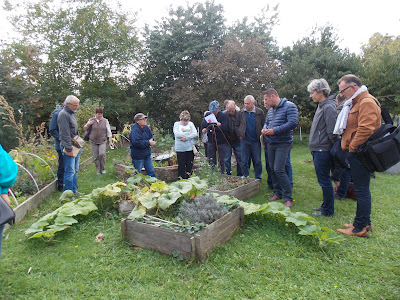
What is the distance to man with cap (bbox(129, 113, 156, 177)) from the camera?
5.16 meters

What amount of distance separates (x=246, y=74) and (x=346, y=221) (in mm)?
8183

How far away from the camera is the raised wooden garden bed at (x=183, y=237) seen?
2.72 meters

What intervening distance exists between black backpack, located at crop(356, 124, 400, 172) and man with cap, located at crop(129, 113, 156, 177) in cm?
348

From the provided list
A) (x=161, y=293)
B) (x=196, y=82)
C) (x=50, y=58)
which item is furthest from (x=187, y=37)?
(x=161, y=293)

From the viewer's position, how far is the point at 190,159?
5.54m

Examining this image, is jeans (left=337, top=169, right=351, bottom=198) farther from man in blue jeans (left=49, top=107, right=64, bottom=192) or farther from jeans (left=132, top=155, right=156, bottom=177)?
man in blue jeans (left=49, top=107, right=64, bottom=192)

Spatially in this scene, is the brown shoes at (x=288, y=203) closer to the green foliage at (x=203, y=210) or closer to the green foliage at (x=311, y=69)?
the green foliage at (x=203, y=210)

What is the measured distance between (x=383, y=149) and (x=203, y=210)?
6.50ft

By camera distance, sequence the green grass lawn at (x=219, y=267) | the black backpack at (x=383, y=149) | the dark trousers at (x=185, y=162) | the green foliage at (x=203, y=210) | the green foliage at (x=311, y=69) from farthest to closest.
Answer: the green foliage at (x=311, y=69)
the dark trousers at (x=185, y=162)
the green foliage at (x=203, y=210)
the black backpack at (x=383, y=149)
the green grass lawn at (x=219, y=267)

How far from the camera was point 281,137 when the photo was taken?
4277 mm

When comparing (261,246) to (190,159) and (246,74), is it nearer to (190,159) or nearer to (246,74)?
(190,159)

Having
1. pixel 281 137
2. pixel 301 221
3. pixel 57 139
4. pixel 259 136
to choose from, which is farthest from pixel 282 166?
pixel 57 139

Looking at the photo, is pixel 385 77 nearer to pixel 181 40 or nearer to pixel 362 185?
pixel 181 40

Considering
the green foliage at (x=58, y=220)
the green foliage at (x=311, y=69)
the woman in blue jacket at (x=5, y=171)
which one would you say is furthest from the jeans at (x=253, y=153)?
the green foliage at (x=311, y=69)
